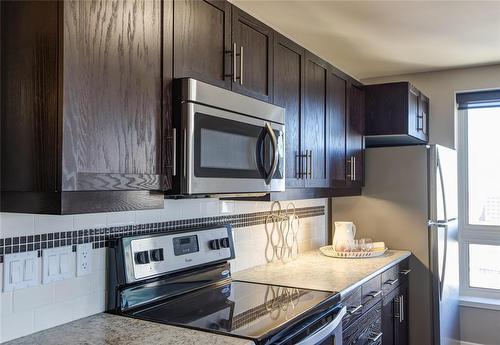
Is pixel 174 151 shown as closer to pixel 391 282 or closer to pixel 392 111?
pixel 391 282

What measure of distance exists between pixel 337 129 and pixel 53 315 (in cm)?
198

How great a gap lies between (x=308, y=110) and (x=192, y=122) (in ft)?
3.60

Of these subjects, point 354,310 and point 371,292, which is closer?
point 354,310

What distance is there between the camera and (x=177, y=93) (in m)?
1.49

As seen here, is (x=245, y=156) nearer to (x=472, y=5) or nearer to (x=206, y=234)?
(x=206, y=234)

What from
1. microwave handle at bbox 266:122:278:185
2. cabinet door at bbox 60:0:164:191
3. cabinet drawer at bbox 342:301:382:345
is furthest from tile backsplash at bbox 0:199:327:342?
cabinet drawer at bbox 342:301:382:345

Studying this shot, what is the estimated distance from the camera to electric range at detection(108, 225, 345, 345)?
1.52 metres

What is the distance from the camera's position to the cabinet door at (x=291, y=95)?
2155 mm

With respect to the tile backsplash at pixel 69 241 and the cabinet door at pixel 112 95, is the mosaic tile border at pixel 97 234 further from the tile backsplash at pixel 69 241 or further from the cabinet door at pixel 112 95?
the cabinet door at pixel 112 95

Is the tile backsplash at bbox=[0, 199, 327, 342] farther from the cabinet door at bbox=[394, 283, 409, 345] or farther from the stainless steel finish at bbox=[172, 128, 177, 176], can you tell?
the cabinet door at bbox=[394, 283, 409, 345]

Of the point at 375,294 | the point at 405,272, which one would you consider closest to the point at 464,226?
the point at 405,272

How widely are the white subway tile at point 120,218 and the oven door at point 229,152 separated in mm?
368

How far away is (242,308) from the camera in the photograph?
171 cm

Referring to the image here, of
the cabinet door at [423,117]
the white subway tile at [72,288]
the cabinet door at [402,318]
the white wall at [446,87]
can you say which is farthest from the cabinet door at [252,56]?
the white wall at [446,87]
